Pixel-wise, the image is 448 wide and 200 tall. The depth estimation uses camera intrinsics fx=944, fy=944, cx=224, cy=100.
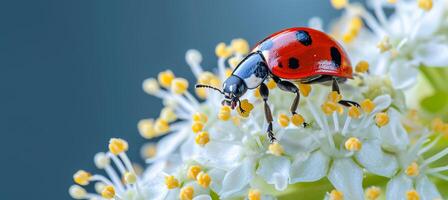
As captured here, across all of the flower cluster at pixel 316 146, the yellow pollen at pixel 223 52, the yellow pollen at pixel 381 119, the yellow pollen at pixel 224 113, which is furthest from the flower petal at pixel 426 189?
the yellow pollen at pixel 223 52

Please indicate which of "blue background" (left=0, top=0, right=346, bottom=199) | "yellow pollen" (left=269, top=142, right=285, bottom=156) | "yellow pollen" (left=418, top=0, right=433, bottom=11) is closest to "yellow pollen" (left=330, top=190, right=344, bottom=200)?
"yellow pollen" (left=269, top=142, right=285, bottom=156)

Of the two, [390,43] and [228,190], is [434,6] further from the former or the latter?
[228,190]

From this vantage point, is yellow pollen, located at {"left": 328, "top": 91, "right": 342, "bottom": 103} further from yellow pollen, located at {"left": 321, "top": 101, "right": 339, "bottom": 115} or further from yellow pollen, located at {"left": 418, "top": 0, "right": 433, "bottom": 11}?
yellow pollen, located at {"left": 418, "top": 0, "right": 433, "bottom": 11}

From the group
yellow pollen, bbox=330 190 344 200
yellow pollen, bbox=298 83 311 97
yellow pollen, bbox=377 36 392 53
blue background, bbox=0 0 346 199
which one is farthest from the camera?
blue background, bbox=0 0 346 199

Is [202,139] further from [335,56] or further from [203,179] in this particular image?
[335,56]

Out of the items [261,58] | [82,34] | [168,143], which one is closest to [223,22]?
[82,34]

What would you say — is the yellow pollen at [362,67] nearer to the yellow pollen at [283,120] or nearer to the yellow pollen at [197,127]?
the yellow pollen at [283,120]

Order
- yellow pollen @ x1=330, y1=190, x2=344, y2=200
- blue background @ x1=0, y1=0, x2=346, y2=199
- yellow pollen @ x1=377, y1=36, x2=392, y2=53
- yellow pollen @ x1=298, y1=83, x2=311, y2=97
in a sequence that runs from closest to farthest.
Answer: yellow pollen @ x1=330, y1=190, x2=344, y2=200, yellow pollen @ x1=298, y1=83, x2=311, y2=97, yellow pollen @ x1=377, y1=36, x2=392, y2=53, blue background @ x1=0, y1=0, x2=346, y2=199
